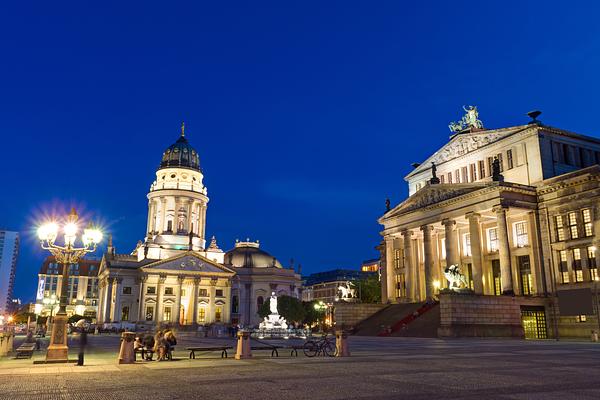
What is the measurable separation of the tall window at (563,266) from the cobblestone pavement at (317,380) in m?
30.0

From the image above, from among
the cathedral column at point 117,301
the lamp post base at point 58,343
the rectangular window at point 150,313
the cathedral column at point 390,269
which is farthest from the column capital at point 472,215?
the cathedral column at point 117,301

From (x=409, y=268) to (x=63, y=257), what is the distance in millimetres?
43798

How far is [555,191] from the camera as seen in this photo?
4816 cm

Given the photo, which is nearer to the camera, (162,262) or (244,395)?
(244,395)

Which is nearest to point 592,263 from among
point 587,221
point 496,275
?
point 587,221

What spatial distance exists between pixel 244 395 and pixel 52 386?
226 inches

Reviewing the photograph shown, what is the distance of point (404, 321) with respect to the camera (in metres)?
50.0

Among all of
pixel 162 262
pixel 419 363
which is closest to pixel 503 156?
pixel 419 363

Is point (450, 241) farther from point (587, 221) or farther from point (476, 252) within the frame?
point (587, 221)

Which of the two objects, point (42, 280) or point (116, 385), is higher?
point (42, 280)

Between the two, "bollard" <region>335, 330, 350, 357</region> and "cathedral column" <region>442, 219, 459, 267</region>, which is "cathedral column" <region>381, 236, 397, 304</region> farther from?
"bollard" <region>335, 330, 350, 357</region>

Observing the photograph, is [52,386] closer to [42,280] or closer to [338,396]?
[338,396]

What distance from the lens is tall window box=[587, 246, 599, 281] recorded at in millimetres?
44331

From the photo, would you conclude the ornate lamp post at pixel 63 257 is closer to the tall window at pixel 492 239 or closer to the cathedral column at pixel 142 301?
the tall window at pixel 492 239
